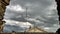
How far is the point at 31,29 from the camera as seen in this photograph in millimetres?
38750

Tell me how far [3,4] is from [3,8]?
0.19 meters

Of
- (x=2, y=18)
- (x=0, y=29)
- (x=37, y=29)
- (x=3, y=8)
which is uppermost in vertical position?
(x=3, y=8)

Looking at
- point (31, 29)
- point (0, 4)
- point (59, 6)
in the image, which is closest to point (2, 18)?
point (0, 4)

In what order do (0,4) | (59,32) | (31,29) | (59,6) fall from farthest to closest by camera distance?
(31,29) < (0,4) < (59,6) < (59,32)

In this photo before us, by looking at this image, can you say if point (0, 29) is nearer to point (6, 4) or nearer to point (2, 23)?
point (2, 23)

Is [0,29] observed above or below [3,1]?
below

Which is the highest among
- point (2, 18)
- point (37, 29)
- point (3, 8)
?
point (3, 8)

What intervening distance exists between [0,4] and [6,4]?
42cm

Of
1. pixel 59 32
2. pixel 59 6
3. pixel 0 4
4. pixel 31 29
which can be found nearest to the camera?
pixel 59 32

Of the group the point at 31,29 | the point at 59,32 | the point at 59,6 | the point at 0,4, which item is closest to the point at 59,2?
the point at 59,6

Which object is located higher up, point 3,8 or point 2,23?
point 3,8

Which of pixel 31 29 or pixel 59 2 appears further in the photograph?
pixel 31 29

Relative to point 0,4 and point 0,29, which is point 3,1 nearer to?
point 0,4

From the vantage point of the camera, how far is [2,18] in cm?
679
